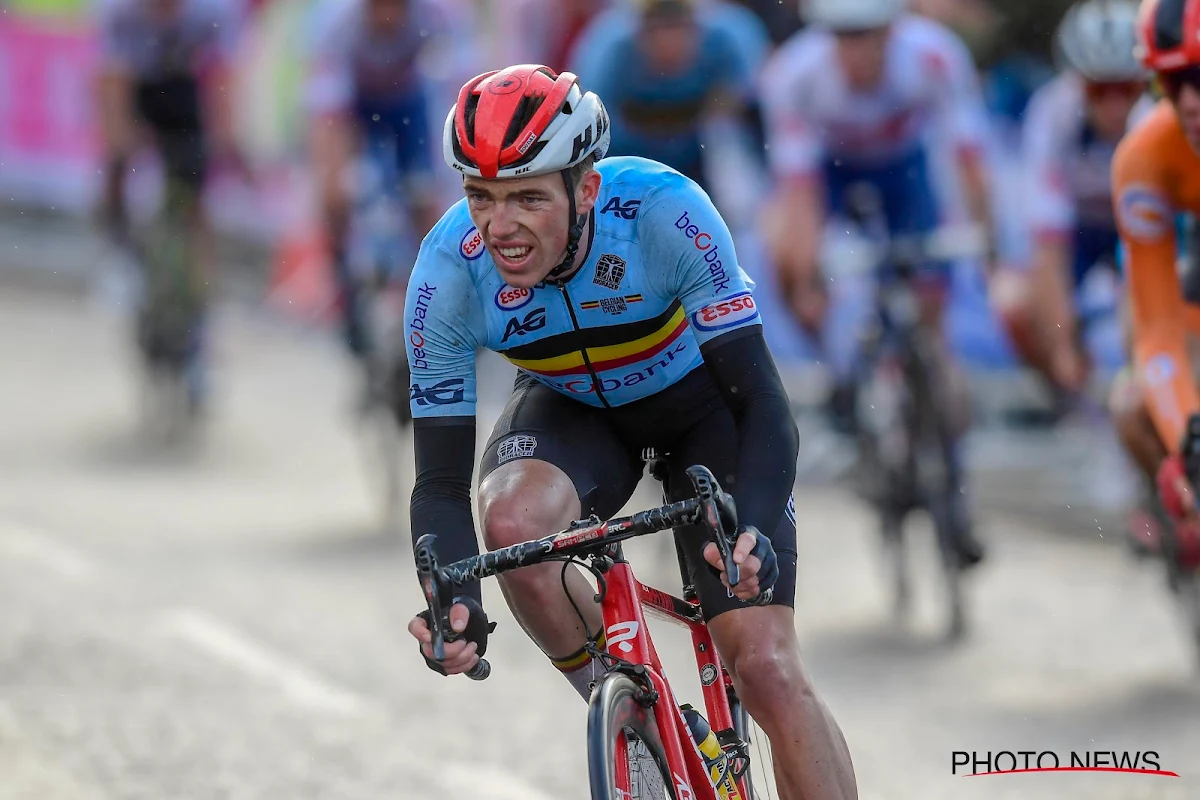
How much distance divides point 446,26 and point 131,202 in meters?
3.18

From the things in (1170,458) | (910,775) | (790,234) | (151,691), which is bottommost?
(910,775)

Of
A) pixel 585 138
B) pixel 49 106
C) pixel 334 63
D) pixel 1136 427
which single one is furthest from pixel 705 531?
pixel 49 106

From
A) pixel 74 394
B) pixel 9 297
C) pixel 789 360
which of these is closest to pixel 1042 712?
pixel 789 360

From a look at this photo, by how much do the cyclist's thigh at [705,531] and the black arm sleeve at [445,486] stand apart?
0.52 metres

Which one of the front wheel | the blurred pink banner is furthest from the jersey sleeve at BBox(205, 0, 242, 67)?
the front wheel

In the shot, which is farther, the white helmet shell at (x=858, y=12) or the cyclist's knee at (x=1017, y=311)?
the cyclist's knee at (x=1017, y=311)

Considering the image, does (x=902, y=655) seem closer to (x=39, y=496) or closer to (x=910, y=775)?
(x=910, y=775)

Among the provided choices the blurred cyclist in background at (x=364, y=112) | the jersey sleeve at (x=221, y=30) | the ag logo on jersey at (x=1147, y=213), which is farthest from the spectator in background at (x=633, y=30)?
the jersey sleeve at (x=221, y=30)

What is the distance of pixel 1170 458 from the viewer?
5.27 m

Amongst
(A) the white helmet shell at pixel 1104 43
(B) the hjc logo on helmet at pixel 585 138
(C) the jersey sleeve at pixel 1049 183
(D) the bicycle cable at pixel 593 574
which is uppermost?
(A) the white helmet shell at pixel 1104 43

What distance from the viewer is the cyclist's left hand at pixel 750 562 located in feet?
11.6

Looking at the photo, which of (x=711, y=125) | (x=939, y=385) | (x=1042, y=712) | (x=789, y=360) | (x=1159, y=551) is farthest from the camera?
(x=789, y=360)

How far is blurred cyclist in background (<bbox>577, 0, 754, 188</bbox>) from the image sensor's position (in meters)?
8.30

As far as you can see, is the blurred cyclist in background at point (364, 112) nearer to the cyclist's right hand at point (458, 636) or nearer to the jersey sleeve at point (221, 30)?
the jersey sleeve at point (221, 30)
